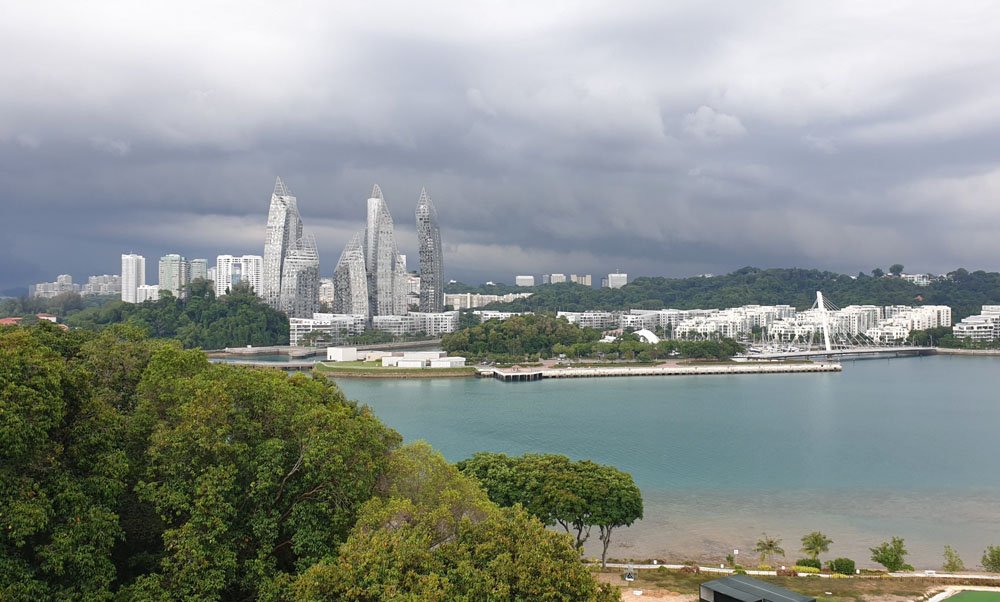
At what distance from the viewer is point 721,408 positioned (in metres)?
22.5

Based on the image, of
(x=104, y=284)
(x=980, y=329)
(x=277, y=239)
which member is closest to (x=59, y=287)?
(x=104, y=284)

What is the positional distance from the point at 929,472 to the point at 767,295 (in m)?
69.5

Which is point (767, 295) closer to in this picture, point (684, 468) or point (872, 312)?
point (872, 312)

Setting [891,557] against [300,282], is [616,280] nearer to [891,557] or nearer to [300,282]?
[300,282]

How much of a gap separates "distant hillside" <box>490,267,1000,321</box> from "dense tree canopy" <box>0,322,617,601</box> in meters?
66.4

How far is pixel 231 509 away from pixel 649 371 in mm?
29561

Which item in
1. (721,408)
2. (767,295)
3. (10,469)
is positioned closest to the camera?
(10,469)

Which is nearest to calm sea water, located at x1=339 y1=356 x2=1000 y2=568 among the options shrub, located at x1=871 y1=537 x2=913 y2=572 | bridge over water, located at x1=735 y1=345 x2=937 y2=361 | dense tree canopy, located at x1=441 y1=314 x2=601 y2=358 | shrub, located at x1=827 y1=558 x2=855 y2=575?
shrub, located at x1=871 y1=537 x2=913 y2=572

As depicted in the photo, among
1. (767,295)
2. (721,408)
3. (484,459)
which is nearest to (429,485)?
(484,459)

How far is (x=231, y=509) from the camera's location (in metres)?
4.78

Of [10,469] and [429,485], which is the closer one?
[10,469]

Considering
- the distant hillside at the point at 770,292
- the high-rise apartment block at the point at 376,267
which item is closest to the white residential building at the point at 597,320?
the distant hillside at the point at 770,292

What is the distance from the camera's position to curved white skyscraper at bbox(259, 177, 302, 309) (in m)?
53.9

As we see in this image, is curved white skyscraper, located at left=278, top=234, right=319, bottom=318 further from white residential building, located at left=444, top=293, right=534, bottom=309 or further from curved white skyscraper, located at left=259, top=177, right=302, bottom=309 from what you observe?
white residential building, located at left=444, top=293, right=534, bottom=309
